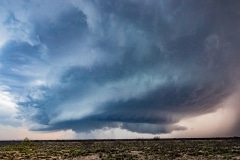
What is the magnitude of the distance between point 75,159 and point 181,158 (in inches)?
597

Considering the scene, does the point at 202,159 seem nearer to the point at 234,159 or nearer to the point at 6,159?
the point at 234,159

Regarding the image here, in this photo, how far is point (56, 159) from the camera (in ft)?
175

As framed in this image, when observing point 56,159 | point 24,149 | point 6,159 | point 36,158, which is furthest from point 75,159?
point 24,149

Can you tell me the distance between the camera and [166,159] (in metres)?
49.3

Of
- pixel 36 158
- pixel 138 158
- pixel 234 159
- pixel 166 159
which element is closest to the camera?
pixel 234 159

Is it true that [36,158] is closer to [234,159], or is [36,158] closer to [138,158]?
[138,158]

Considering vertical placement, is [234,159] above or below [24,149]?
below

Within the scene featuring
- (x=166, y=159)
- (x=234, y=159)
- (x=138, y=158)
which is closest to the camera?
(x=234, y=159)

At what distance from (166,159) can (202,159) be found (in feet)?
15.4

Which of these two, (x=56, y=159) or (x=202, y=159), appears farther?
(x=56, y=159)

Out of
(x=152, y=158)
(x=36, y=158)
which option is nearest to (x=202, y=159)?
(x=152, y=158)

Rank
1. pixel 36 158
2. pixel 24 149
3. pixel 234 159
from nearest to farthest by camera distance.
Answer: pixel 234 159, pixel 36 158, pixel 24 149

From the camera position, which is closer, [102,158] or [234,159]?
[234,159]

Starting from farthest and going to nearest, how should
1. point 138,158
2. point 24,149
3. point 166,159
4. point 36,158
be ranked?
point 24,149 → point 36,158 → point 138,158 → point 166,159
